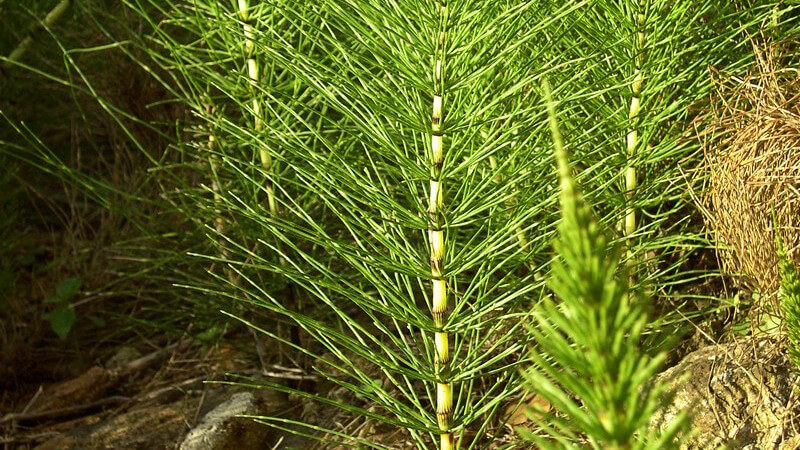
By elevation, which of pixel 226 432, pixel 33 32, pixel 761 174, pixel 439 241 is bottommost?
pixel 226 432

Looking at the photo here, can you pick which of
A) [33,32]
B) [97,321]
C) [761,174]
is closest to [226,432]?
[97,321]

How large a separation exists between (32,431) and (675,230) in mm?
1730

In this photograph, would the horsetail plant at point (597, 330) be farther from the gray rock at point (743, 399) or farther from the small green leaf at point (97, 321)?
the small green leaf at point (97, 321)

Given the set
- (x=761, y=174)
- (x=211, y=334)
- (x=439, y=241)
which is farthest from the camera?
(x=211, y=334)

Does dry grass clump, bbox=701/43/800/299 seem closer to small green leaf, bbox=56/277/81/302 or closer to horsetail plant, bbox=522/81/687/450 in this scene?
horsetail plant, bbox=522/81/687/450

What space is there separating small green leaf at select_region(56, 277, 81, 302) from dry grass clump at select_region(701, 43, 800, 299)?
1.89 m

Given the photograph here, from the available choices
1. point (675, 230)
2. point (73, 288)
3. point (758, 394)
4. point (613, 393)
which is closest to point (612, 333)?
point (613, 393)

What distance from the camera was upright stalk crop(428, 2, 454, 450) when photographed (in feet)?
4.45

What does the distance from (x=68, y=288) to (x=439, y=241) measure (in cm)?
169

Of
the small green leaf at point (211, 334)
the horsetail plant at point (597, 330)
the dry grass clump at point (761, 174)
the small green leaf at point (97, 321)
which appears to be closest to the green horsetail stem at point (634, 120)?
the dry grass clump at point (761, 174)

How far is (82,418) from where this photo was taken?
2.48 m

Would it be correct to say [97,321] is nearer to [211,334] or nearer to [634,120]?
[211,334]

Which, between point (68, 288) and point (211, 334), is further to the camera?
point (68, 288)

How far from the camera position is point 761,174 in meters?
1.60
